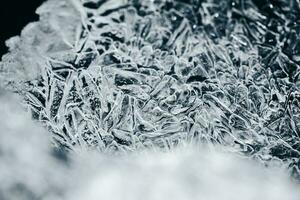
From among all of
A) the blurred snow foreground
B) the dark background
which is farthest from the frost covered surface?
the dark background

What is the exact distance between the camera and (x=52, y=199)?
1.89 meters

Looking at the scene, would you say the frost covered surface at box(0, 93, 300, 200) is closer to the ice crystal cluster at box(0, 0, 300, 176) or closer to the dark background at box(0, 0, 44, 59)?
the ice crystal cluster at box(0, 0, 300, 176)

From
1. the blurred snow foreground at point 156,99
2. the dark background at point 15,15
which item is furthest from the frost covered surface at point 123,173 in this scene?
the dark background at point 15,15

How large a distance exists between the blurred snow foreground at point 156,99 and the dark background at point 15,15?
2 cm

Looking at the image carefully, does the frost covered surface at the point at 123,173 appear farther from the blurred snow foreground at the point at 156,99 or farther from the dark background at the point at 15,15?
the dark background at the point at 15,15

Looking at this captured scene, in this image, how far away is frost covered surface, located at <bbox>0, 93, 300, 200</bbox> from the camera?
60.5 inches

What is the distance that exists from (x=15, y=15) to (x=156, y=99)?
0.47 m

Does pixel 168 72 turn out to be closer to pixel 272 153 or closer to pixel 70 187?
pixel 272 153

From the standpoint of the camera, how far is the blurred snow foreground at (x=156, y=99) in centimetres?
102

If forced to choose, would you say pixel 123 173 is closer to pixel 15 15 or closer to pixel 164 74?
pixel 164 74

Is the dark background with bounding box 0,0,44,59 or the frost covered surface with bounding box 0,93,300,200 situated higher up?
the dark background with bounding box 0,0,44,59

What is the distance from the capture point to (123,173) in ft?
5.58

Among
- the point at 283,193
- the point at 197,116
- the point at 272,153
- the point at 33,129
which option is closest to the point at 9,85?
the point at 33,129

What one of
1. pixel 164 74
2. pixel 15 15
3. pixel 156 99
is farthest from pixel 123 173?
pixel 15 15
